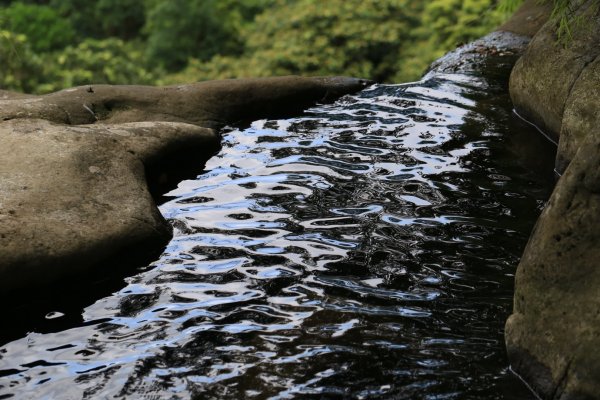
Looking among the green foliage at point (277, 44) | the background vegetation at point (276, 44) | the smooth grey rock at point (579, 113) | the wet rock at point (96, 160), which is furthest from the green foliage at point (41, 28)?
the smooth grey rock at point (579, 113)

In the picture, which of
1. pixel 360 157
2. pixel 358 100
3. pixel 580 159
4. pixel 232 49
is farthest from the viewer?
pixel 232 49

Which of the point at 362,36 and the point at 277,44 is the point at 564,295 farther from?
the point at 277,44

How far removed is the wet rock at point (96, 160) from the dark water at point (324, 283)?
293mm

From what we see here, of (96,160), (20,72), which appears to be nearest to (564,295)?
(96,160)

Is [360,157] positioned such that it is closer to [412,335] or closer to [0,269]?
[412,335]

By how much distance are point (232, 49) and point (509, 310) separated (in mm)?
16049

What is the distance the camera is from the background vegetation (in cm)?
1554

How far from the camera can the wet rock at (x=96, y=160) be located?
497 cm

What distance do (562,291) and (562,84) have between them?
394 cm

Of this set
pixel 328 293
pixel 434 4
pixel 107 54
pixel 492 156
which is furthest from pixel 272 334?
pixel 107 54

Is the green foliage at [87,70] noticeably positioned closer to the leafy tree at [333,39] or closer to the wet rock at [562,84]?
the leafy tree at [333,39]

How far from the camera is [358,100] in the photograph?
29.9 ft

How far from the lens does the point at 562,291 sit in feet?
12.6

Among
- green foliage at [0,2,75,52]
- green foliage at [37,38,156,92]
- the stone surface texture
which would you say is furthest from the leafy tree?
the stone surface texture
